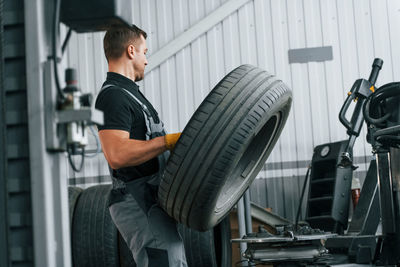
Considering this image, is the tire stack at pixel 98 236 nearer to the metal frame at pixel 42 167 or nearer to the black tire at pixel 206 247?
the black tire at pixel 206 247

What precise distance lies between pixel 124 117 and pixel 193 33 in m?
3.79

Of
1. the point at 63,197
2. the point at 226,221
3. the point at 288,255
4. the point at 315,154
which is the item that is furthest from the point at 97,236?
the point at 63,197

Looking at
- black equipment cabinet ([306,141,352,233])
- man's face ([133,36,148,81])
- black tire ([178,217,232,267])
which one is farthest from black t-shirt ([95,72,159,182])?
black equipment cabinet ([306,141,352,233])

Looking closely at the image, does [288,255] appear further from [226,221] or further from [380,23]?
[380,23]

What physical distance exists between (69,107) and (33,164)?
0.15 meters

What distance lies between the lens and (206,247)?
3910mm

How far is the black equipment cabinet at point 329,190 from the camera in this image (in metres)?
4.90

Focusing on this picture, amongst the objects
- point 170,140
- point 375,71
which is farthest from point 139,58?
point 375,71

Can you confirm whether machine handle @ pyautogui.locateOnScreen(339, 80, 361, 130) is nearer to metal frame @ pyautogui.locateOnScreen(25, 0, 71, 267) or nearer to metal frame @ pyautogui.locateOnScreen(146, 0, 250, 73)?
metal frame @ pyautogui.locateOnScreen(146, 0, 250, 73)

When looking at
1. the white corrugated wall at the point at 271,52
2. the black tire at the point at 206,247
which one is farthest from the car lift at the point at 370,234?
the white corrugated wall at the point at 271,52

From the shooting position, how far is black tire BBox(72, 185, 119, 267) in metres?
4.29

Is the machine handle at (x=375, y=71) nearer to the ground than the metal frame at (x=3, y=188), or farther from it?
farther from it

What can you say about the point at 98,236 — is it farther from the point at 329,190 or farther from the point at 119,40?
the point at 119,40

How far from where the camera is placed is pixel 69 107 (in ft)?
4.17
